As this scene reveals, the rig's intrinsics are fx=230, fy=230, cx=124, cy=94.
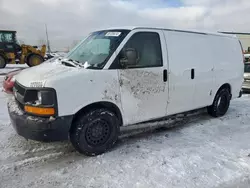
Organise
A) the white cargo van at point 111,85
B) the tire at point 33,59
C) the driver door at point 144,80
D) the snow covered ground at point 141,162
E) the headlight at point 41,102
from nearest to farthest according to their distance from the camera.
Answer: the snow covered ground at point 141,162 < the headlight at point 41,102 < the white cargo van at point 111,85 < the driver door at point 144,80 < the tire at point 33,59

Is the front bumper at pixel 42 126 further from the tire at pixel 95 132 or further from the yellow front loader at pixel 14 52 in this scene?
Result: the yellow front loader at pixel 14 52

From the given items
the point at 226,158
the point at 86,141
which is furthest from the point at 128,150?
the point at 226,158

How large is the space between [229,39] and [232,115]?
187 centimetres

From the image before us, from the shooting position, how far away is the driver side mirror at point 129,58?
350 cm

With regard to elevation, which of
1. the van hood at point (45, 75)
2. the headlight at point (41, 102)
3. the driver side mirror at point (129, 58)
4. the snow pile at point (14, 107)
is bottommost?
the snow pile at point (14, 107)

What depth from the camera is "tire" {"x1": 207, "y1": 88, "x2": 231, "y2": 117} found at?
540 cm

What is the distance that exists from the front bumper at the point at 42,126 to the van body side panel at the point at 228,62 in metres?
3.55

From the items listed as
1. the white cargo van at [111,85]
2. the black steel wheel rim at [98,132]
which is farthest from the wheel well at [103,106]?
the black steel wheel rim at [98,132]

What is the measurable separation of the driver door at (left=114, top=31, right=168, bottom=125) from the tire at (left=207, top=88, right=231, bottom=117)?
5.94 feet

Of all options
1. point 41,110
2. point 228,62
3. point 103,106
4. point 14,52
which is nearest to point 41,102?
point 41,110

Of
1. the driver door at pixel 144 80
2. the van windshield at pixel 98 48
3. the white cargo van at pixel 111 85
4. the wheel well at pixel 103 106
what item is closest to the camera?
the white cargo van at pixel 111 85

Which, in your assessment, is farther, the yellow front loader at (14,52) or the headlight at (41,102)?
the yellow front loader at (14,52)

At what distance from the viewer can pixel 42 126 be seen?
3094 mm

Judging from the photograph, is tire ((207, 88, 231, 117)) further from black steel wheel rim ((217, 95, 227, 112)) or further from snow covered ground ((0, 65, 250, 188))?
snow covered ground ((0, 65, 250, 188))
